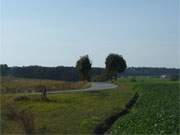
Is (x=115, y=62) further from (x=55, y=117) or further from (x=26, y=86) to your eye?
(x=55, y=117)

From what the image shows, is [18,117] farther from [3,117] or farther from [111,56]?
[111,56]

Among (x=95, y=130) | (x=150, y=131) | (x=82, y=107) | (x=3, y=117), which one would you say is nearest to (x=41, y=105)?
(x=82, y=107)

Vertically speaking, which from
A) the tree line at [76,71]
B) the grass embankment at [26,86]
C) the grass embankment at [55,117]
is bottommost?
the grass embankment at [55,117]

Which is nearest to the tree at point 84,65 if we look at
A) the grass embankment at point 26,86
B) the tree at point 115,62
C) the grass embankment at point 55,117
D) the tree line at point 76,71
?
the tree line at point 76,71

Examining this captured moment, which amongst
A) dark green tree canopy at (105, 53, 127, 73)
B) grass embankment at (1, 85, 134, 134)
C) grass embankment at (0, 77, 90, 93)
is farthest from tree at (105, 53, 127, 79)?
grass embankment at (1, 85, 134, 134)

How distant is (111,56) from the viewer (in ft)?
330

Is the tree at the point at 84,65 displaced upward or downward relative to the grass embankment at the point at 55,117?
upward

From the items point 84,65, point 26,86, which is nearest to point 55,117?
point 26,86

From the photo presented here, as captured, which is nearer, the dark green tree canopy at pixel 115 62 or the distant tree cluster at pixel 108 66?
the distant tree cluster at pixel 108 66

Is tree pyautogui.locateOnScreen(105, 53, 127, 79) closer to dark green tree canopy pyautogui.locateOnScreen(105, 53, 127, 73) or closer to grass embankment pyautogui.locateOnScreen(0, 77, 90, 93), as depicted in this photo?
dark green tree canopy pyautogui.locateOnScreen(105, 53, 127, 73)

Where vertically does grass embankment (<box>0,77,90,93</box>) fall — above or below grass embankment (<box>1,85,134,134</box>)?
above

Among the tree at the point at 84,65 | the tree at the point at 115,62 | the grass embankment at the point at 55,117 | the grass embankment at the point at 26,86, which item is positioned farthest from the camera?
the tree at the point at 115,62

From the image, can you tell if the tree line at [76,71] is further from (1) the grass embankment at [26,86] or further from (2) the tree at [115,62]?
(1) the grass embankment at [26,86]

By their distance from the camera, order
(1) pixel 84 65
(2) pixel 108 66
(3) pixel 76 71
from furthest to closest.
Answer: (3) pixel 76 71
(2) pixel 108 66
(1) pixel 84 65
